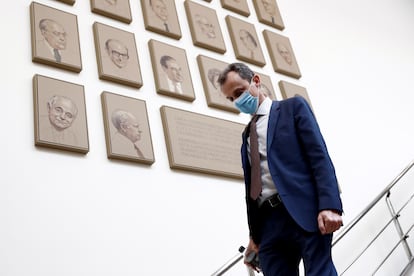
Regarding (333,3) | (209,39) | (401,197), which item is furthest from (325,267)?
(333,3)

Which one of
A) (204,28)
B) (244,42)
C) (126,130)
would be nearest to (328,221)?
(126,130)

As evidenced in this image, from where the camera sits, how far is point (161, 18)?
457cm

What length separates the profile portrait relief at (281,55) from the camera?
5.27 meters

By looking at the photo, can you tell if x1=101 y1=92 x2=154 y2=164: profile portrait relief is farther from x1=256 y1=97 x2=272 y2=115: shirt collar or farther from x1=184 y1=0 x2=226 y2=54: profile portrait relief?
x1=256 y1=97 x2=272 y2=115: shirt collar

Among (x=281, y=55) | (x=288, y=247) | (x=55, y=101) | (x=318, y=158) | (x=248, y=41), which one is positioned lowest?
(x=288, y=247)

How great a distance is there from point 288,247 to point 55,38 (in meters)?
2.56

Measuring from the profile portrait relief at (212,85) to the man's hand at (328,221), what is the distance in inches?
101

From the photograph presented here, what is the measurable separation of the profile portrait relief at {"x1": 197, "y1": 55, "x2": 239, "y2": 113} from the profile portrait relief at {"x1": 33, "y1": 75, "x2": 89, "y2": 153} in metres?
1.20

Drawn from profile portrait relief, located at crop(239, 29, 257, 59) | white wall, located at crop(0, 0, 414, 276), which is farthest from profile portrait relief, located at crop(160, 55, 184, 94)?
profile portrait relief, located at crop(239, 29, 257, 59)

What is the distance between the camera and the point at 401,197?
18.1 ft

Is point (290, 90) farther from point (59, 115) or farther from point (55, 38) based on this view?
point (59, 115)

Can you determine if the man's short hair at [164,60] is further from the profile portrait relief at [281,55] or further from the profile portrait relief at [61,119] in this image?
the profile portrait relief at [281,55]

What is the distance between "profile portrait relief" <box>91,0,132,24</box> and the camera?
4.19 metres

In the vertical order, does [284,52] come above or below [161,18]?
below
